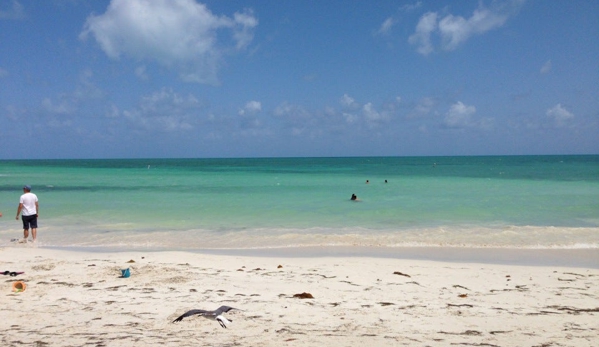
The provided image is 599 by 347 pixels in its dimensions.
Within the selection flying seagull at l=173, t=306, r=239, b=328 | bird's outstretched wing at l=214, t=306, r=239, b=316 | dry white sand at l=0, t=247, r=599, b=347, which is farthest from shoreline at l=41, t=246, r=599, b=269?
flying seagull at l=173, t=306, r=239, b=328

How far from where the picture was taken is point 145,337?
4410 millimetres

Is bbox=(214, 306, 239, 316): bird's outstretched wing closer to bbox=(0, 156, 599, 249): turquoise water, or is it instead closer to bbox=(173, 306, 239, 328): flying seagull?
bbox=(173, 306, 239, 328): flying seagull

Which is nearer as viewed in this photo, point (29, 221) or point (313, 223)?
point (29, 221)

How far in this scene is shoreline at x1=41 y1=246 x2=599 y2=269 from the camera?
348 inches

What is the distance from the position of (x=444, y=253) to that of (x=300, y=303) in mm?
5406

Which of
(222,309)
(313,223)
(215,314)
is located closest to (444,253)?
(313,223)

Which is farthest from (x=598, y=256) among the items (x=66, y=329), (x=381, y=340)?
(x=66, y=329)

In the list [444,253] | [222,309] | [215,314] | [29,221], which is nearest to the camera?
[215,314]

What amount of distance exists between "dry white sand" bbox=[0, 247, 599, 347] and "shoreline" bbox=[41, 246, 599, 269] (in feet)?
2.52

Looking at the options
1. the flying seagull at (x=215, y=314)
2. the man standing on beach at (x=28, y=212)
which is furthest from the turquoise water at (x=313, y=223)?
the flying seagull at (x=215, y=314)

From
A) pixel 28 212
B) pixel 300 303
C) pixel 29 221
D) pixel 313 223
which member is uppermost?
pixel 28 212

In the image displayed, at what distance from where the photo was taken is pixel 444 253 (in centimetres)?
973

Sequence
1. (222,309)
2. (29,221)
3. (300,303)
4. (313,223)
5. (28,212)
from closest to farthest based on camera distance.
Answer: (222,309), (300,303), (28,212), (29,221), (313,223)

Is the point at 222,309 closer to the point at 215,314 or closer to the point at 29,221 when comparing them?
the point at 215,314
